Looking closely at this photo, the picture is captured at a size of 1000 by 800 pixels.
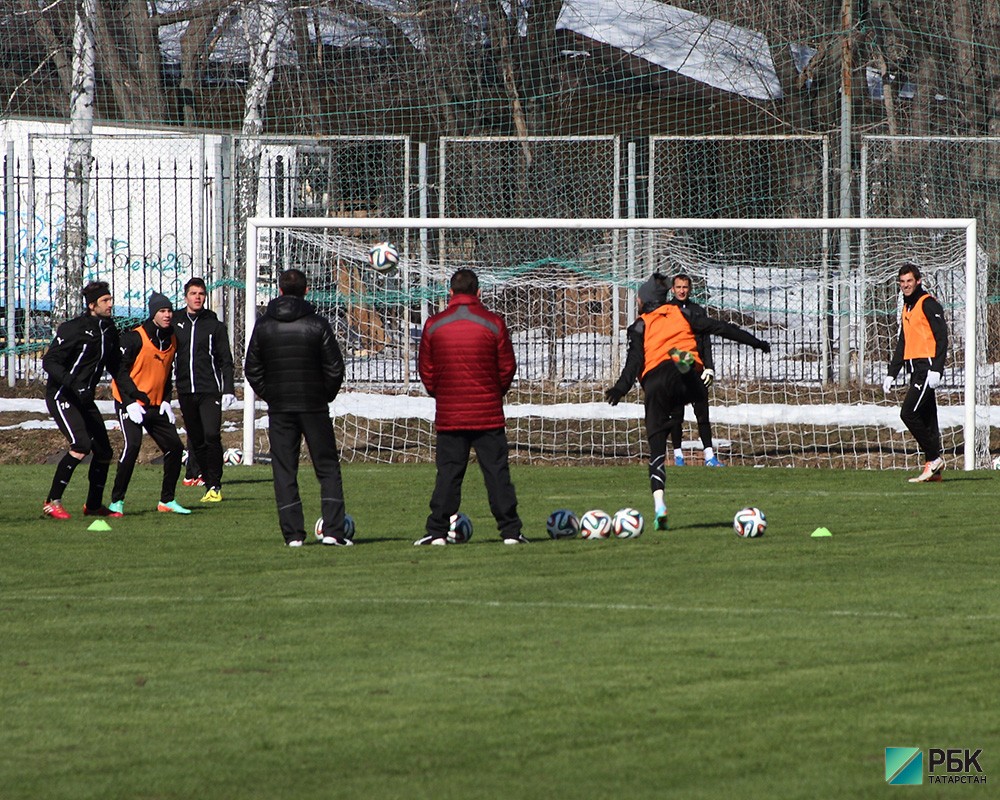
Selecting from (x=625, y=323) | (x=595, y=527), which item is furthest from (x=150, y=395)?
(x=625, y=323)

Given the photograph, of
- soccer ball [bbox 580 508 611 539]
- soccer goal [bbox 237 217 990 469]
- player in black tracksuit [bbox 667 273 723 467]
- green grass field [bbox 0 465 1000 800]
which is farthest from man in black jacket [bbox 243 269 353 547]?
soccer goal [bbox 237 217 990 469]

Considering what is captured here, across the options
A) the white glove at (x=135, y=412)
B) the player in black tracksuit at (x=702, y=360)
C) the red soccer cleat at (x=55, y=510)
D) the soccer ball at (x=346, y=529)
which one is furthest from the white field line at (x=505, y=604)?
the player in black tracksuit at (x=702, y=360)

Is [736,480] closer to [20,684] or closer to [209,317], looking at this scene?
[209,317]

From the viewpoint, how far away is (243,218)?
86.5ft

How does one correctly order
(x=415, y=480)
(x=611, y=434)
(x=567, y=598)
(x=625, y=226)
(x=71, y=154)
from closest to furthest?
(x=567, y=598) → (x=415, y=480) → (x=625, y=226) → (x=611, y=434) → (x=71, y=154)

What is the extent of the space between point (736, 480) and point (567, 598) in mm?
7942

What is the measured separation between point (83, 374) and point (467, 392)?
145 inches

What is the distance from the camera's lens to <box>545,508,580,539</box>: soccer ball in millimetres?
11805

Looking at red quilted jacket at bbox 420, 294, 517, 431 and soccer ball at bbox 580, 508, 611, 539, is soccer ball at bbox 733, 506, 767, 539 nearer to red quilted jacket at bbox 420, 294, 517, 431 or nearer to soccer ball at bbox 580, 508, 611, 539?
soccer ball at bbox 580, 508, 611, 539

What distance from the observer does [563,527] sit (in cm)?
1181

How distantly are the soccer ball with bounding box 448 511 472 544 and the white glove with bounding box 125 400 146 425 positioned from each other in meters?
3.07

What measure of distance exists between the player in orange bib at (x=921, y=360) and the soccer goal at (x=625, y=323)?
2093 millimetres

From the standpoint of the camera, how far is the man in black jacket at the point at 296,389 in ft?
37.7

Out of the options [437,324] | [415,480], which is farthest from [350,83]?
[437,324]
